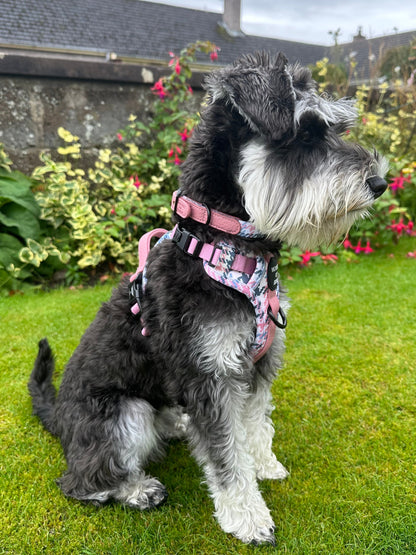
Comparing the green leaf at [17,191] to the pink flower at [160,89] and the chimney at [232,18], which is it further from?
the chimney at [232,18]

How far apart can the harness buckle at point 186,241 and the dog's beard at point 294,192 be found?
32 centimetres

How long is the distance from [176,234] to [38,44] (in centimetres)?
2049

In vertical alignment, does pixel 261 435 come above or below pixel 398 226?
below

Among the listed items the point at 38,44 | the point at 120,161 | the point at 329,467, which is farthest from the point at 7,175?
the point at 38,44

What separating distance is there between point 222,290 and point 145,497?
4.74ft

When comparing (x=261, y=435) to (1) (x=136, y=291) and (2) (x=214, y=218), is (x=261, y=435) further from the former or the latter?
(2) (x=214, y=218)

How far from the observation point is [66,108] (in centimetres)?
621

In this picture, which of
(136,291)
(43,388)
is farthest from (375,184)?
(43,388)

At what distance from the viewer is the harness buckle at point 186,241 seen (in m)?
2.20

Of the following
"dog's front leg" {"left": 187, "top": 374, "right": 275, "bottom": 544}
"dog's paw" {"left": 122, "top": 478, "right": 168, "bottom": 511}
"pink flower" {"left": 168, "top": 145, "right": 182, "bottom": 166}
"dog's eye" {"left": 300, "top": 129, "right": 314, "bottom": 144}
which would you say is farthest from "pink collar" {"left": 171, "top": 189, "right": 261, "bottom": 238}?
"pink flower" {"left": 168, "top": 145, "right": 182, "bottom": 166}

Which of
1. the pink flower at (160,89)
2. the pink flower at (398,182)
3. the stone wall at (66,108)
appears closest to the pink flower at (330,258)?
the pink flower at (398,182)

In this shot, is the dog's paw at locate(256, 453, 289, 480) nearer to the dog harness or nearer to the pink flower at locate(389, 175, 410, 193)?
the dog harness

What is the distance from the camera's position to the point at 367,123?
7047 millimetres

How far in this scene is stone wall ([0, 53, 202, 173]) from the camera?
5.93 meters
